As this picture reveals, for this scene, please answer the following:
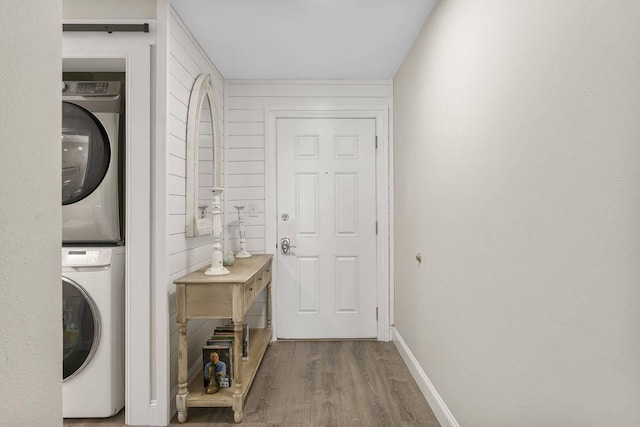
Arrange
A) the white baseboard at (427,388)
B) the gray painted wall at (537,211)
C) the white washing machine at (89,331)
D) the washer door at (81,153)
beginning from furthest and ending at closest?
the washer door at (81,153) < the white washing machine at (89,331) < the white baseboard at (427,388) < the gray painted wall at (537,211)

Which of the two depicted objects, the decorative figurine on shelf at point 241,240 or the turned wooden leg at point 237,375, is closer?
the turned wooden leg at point 237,375

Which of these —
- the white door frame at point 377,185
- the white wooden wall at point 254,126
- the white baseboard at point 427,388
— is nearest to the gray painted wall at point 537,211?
the white baseboard at point 427,388

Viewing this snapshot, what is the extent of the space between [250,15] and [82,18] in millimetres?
963

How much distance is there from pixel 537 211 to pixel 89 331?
91.7 inches

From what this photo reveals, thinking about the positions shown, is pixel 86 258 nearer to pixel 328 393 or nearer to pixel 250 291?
pixel 250 291

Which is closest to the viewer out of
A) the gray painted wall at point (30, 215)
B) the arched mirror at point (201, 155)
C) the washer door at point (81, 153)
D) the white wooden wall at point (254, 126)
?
the gray painted wall at point (30, 215)

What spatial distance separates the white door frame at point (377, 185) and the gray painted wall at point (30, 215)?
2.67 metres

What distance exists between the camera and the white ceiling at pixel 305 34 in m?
2.33

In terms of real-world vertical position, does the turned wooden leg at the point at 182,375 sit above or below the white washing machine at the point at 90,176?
below

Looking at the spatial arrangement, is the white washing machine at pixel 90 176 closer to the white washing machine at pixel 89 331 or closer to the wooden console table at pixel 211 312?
the white washing machine at pixel 89 331

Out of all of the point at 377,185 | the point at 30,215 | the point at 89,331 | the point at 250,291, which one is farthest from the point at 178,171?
the point at 377,185

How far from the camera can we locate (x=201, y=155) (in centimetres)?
278

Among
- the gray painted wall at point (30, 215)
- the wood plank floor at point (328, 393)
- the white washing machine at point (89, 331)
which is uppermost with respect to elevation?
the gray painted wall at point (30, 215)

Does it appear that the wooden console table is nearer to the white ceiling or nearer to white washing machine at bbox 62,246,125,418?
white washing machine at bbox 62,246,125,418
